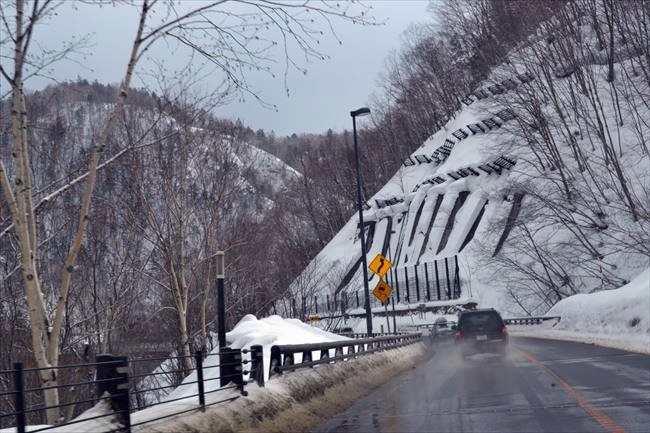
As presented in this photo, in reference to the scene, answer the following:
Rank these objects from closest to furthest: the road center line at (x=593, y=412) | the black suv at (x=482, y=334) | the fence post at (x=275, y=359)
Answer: the road center line at (x=593, y=412)
the fence post at (x=275, y=359)
the black suv at (x=482, y=334)

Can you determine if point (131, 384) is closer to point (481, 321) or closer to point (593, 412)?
point (593, 412)

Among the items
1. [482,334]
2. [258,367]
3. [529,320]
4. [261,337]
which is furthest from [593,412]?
[529,320]

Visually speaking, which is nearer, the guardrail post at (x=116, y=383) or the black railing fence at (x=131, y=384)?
the black railing fence at (x=131, y=384)

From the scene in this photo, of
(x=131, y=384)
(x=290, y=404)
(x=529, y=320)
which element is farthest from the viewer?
(x=529, y=320)

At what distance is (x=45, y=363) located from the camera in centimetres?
1009

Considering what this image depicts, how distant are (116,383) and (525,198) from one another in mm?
68451

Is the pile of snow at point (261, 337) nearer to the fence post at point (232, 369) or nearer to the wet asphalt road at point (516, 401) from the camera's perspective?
the wet asphalt road at point (516, 401)

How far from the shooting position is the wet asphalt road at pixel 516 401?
11500 mm

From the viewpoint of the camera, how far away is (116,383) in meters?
8.58

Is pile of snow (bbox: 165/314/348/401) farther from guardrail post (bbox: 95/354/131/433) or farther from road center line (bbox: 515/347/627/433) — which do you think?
guardrail post (bbox: 95/354/131/433)

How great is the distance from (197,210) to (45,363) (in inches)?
803

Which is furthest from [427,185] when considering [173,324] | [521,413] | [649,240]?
[521,413]

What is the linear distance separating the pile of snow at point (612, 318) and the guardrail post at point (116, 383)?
808 inches

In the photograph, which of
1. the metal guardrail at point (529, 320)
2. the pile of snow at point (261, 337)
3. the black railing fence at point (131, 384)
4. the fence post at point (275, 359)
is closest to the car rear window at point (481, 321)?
the pile of snow at point (261, 337)
